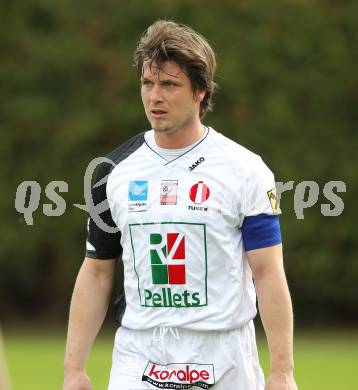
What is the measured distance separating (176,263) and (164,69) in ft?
2.75

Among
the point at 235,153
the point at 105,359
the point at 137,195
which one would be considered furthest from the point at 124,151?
the point at 105,359

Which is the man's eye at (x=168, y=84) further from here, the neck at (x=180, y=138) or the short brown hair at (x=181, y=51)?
the neck at (x=180, y=138)

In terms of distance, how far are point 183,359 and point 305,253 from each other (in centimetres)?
1262

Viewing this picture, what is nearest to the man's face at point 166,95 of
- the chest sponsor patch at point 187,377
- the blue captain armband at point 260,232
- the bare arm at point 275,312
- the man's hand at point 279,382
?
the blue captain armband at point 260,232

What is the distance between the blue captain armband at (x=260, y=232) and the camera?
4625 mm

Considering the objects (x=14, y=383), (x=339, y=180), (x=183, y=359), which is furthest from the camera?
(x=339, y=180)

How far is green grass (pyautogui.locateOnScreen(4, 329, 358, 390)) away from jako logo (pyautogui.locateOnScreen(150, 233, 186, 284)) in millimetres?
6758

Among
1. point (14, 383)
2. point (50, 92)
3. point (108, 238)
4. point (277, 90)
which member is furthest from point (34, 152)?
point (108, 238)

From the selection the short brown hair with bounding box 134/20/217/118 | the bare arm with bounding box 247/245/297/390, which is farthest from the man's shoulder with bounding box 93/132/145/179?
the bare arm with bounding box 247/245/297/390

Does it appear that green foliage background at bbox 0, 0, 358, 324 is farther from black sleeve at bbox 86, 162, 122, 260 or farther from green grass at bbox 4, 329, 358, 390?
black sleeve at bbox 86, 162, 122, 260

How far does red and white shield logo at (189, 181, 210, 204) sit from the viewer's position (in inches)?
183

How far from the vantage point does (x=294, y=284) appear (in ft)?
57.5

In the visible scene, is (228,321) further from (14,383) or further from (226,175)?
(14,383)

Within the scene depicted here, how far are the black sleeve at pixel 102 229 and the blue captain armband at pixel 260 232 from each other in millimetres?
A: 629
